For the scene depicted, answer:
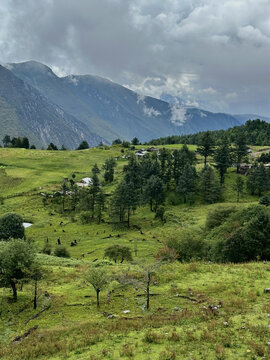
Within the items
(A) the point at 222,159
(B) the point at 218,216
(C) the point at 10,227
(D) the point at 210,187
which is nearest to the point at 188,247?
(B) the point at 218,216

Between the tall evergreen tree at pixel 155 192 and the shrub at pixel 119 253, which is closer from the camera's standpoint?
the shrub at pixel 119 253

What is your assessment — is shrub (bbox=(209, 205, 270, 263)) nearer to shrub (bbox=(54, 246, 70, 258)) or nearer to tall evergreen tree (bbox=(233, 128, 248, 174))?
shrub (bbox=(54, 246, 70, 258))

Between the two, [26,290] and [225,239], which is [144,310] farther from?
[225,239]

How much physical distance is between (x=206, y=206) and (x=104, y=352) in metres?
83.5

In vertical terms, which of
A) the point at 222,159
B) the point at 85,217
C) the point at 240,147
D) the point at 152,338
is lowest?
the point at 85,217

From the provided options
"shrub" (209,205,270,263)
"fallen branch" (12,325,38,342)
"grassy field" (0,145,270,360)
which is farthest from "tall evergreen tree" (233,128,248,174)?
"fallen branch" (12,325,38,342)

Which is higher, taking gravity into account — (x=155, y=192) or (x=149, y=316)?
(x=155, y=192)

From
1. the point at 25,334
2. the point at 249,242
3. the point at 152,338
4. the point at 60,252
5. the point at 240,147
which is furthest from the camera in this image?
the point at 240,147

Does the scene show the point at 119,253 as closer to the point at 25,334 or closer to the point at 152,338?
the point at 25,334

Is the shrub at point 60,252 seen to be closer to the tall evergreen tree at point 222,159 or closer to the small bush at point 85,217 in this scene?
the small bush at point 85,217

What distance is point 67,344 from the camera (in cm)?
1866

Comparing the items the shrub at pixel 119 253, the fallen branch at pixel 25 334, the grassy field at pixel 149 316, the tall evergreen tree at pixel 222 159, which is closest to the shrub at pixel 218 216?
the shrub at pixel 119 253

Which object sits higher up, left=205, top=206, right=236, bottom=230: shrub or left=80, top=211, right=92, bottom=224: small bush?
left=205, top=206, right=236, bottom=230: shrub

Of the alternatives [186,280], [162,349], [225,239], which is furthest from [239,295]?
[225,239]
